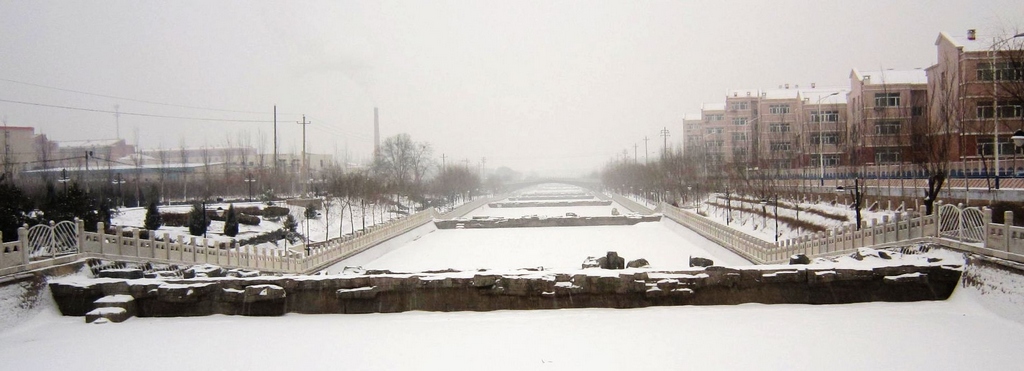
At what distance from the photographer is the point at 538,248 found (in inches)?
991

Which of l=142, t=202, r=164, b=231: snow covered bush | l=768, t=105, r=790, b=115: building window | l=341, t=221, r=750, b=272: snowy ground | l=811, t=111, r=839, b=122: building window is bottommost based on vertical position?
l=341, t=221, r=750, b=272: snowy ground

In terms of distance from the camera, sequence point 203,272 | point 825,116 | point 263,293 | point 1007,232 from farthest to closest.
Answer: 1. point 825,116
2. point 203,272
3. point 263,293
4. point 1007,232

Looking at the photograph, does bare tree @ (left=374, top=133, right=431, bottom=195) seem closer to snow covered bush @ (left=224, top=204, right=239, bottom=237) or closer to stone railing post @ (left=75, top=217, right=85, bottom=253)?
snow covered bush @ (left=224, top=204, right=239, bottom=237)

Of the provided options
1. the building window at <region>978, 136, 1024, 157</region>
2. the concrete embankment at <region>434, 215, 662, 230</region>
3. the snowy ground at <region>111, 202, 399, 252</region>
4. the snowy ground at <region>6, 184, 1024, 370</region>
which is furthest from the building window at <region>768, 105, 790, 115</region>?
the snowy ground at <region>6, 184, 1024, 370</region>

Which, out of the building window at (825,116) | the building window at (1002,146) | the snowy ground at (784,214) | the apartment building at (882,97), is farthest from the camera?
the building window at (825,116)

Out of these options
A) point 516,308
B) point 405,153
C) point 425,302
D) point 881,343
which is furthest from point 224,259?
point 405,153

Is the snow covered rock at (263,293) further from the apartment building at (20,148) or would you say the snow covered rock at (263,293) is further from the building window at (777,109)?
the building window at (777,109)

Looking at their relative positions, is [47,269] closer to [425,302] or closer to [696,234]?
[425,302]

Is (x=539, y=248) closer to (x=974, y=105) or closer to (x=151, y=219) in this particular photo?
(x=151, y=219)

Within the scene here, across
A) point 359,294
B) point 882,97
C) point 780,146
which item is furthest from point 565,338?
point 882,97

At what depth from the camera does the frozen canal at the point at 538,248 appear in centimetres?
2097

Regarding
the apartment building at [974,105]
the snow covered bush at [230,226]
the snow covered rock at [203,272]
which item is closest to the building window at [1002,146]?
the apartment building at [974,105]

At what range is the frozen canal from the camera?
21.0 meters

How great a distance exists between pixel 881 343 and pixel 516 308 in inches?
206
